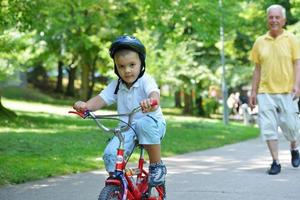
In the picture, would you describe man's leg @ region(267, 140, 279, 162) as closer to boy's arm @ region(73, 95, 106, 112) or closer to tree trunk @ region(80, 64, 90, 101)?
boy's arm @ region(73, 95, 106, 112)

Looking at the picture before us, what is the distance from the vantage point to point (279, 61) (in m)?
8.76

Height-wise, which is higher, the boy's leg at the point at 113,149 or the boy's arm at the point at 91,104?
the boy's arm at the point at 91,104

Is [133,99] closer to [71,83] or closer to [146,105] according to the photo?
[146,105]

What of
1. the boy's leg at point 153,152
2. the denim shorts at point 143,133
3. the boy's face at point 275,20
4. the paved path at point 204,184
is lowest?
the paved path at point 204,184

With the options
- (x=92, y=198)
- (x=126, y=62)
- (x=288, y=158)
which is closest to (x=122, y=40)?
(x=126, y=62)

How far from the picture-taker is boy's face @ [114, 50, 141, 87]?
5.27m

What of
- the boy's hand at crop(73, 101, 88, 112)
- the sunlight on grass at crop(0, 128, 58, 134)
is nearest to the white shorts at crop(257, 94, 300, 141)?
the boy's hand at crop(73, 101, 88, 112)

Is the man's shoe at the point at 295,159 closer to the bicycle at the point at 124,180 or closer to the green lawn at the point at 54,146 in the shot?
the green lawn at the point at 54,146

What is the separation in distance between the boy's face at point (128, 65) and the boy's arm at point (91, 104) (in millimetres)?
307

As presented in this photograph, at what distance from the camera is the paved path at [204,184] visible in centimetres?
705

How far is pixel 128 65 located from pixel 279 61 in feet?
13.0

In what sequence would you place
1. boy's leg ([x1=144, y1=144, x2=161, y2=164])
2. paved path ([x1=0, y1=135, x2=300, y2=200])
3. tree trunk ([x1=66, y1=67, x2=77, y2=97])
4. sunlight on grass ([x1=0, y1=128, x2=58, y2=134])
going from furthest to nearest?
tree trunk ([x1=66, y1=67, x2=77, y2=97]), sunlight on grass ([x1=0, y1=128, x2=58, y2=134]), paved path ([x1=0, y1=135, x2=300, y2=200]), boy's leg ([x1=144, y1=144, x2=161, y2=164])

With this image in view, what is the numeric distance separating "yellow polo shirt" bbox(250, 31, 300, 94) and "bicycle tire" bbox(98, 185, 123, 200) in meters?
4.37

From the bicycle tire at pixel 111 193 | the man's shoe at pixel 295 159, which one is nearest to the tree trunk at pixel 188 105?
the man's shoe at pixel 295 159
